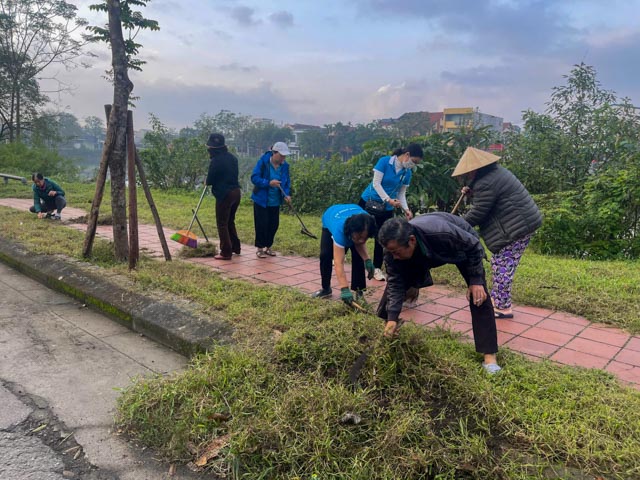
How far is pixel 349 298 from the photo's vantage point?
11.3 ft

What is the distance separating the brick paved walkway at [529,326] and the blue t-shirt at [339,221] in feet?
2.48

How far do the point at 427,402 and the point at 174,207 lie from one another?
9.11 metres

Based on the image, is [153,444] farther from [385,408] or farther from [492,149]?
[492,149]

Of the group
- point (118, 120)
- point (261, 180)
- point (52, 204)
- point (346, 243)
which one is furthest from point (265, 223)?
point (52, 204)

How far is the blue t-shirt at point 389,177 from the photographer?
15.5ft

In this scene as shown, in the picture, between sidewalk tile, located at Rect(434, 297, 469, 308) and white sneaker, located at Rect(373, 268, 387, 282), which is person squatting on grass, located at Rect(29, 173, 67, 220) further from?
sidewalk tile, located at Rect(434, 297, 469, 308)

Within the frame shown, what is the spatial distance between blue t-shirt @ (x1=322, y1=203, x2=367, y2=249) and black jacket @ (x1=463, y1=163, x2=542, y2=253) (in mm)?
961

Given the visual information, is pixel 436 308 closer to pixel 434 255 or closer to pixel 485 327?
pixel 485 327

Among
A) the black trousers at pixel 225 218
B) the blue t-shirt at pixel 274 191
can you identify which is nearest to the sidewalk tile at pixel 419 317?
the blue t-shirt at pixel 274 191

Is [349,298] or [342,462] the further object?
[349,298]

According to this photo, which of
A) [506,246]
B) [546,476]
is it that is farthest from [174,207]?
[546,476]

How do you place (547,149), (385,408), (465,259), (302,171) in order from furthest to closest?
(302,171) < (547,149) < (465,259) < (385,408)

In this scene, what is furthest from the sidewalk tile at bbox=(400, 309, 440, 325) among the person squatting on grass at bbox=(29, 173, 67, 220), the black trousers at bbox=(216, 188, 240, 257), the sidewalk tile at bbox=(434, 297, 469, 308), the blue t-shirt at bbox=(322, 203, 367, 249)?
the person squatting on grass at bbox=(29, 173, 67, 220)

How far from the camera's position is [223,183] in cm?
568
